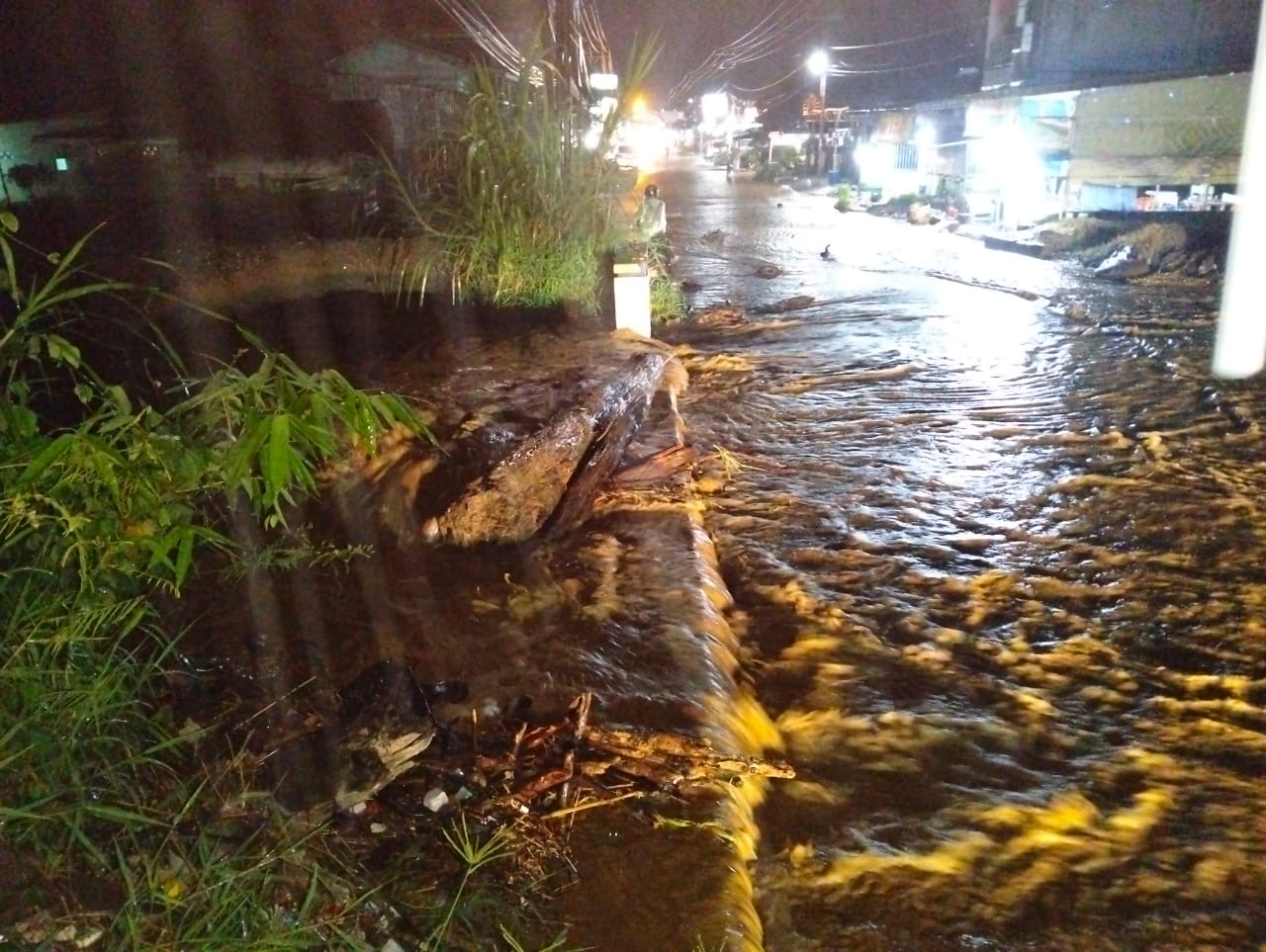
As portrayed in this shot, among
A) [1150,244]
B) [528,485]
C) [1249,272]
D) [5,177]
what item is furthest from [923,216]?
[528,485]

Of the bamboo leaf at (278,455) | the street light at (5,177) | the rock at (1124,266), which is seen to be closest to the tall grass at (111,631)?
the bamboo leaf at (278,455)

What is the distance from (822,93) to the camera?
37.0m

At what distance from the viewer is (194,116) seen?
12953 millimetres

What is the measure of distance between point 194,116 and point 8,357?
11897 millimetres

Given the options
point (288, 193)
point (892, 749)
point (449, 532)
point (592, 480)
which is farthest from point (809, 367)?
point (288, 193)

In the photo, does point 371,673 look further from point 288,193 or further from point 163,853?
point 288,193

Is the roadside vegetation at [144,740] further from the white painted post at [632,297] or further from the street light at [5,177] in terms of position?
the street light at [5,177]

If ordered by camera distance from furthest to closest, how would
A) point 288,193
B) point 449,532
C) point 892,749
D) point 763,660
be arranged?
point 288,193
point 449,532
point 763,660
point 892,749

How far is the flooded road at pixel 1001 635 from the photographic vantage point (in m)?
2.96

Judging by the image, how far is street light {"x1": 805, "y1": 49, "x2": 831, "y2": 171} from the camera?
37184mm

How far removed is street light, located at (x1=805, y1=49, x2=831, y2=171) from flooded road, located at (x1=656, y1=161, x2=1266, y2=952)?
3091 cm

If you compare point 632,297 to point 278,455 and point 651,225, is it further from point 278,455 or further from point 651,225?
point 278,455

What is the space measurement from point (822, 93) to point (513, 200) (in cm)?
3285

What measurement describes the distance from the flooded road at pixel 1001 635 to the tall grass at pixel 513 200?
182 centimetres
